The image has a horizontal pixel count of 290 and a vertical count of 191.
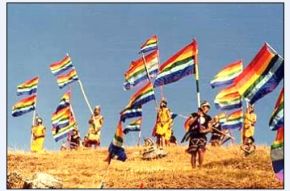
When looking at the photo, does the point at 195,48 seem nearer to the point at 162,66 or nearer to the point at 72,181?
the point at 162,66

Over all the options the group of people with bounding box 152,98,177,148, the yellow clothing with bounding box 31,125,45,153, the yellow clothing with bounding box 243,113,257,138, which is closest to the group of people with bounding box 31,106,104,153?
the yellow clothing with bounding box 31,125,45,153

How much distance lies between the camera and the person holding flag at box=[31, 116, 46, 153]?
13152mm

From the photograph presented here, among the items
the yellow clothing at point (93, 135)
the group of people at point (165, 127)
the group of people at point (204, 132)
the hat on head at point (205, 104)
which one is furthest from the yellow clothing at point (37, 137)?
the hat on head at point (205, 104)

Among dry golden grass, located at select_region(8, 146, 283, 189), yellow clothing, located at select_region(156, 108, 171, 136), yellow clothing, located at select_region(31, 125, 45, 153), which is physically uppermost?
yellow clothing, located at select_region(156, 108, 171, 136)

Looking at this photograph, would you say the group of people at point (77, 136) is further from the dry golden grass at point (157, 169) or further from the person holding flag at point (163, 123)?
the person holding flag at point (163, 123)

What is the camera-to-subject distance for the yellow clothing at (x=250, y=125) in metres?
12.8

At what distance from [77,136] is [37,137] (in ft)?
2.07

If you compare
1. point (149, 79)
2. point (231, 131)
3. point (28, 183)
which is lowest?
point (28, 183)

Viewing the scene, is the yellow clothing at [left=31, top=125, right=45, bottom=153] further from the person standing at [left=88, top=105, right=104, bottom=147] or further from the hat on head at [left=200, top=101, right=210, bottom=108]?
the hat on head at [left=200, top=101, right=210, bottom=108]

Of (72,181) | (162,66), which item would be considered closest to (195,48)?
(162,66)

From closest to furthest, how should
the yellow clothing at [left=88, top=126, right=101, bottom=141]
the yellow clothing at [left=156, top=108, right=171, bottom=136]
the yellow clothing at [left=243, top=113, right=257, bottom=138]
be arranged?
the yellow clothing at [left=243, top=113, right=257, bottom=138], the yellow clothing at [left=156, top=108, right=171, bottom=136], the yellow clothing at [left=88, top=126, right=101, bottom=141]

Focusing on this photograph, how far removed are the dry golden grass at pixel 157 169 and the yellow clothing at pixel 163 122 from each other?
0.30 meters

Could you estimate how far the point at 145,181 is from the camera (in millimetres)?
12750

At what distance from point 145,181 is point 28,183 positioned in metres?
1.78
